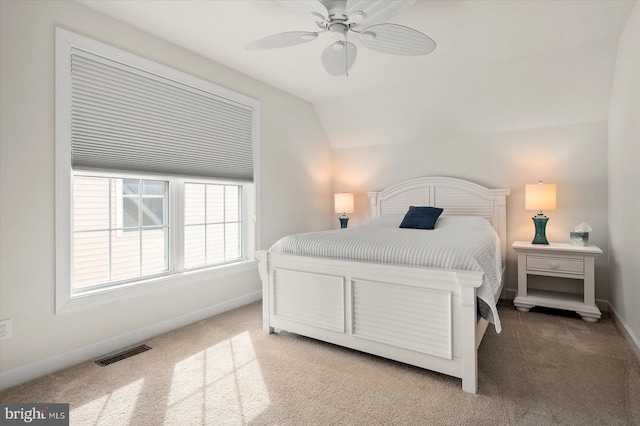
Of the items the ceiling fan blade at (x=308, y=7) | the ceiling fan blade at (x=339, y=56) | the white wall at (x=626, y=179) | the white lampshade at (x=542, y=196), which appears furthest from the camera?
the white lampshade at (x=542, y=196)

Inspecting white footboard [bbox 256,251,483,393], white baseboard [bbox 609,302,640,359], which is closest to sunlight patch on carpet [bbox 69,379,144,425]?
white footboard [bbox 256,251,483,393]

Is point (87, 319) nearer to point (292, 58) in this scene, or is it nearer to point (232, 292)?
point (232, 292)

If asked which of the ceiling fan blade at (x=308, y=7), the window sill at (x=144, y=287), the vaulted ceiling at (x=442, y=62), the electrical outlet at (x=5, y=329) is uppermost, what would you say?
the vaulted ceiling at (x=442, y=62)

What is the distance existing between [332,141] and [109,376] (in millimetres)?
3799

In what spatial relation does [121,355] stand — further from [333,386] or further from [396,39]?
[396,39]

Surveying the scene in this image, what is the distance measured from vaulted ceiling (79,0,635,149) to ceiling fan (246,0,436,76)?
359 millimetres

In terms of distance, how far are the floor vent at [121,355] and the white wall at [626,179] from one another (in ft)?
11.3

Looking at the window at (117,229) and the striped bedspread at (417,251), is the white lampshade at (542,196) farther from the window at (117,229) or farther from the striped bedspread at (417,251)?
the window at (117,229)

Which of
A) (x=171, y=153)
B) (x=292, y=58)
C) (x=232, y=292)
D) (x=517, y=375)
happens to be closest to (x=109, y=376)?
(x=232, y=292)

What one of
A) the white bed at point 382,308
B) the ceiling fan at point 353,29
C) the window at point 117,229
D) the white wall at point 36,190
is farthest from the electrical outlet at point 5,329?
the ceiling fan at point 353,29

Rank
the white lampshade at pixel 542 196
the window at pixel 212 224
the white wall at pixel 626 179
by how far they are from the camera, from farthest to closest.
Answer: the white lampshade at pixel 542 196, the window at pixel 212 224, the white wall at pixel 626 179

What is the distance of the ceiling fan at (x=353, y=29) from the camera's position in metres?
1.81

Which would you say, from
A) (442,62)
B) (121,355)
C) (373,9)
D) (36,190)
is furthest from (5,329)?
(442,62)

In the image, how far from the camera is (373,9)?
1.83 m
